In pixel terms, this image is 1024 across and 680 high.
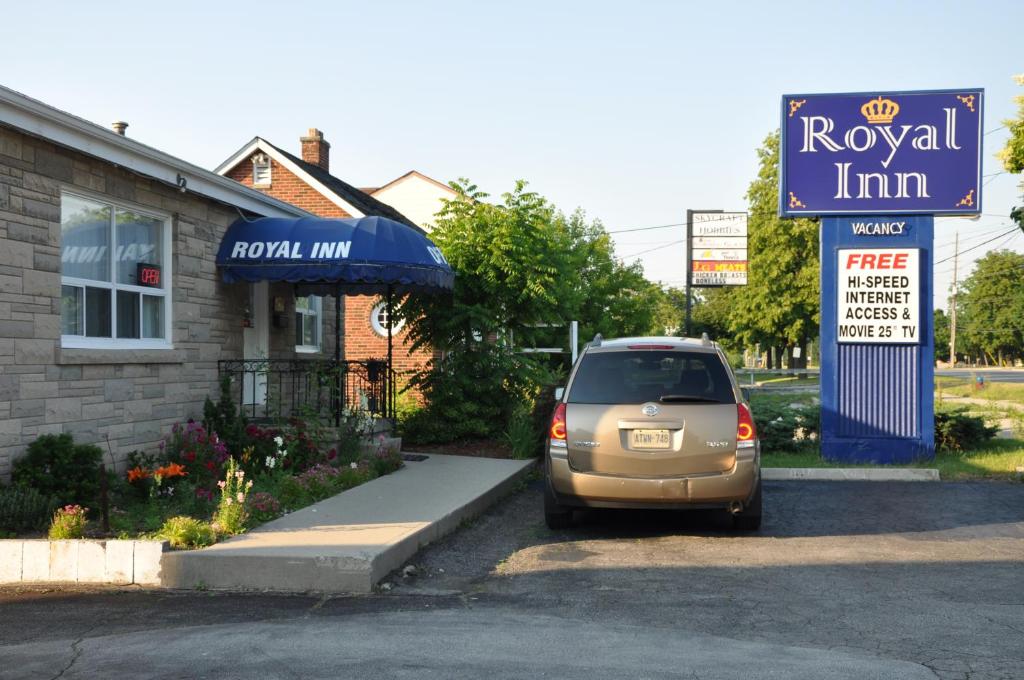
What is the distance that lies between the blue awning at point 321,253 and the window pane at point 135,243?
1132 mm

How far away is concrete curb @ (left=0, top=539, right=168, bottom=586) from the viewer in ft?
22.4

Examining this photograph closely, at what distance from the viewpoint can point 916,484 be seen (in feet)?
39.3

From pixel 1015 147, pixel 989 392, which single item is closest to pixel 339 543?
pixel 1015 147

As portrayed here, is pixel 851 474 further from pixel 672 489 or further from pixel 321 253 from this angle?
pixel 321 253

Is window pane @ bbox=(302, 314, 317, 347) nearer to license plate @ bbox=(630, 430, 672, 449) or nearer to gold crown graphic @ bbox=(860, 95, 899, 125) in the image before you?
license plate @ bbox=(630, 430, 672, 449)

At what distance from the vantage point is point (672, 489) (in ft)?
26.6

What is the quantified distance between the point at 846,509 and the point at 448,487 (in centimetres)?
432

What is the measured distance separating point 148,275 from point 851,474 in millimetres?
9183

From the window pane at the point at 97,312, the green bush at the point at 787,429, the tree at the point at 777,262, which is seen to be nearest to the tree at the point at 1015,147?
the green bush at the point at 787,429

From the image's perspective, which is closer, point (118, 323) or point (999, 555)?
point (999, 555)

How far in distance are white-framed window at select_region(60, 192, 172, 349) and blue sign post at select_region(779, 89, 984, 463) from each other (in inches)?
337

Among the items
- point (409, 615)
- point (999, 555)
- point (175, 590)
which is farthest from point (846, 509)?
point (175, 590)

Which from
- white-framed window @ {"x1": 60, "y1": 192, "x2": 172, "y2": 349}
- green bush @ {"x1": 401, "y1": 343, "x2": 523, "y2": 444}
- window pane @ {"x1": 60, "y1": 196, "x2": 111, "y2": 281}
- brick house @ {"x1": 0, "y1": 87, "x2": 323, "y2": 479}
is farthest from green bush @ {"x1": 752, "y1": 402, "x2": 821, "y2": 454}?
window pane @ {"x1": 60, "y1": 196, "x2": 111, "y2": 281}

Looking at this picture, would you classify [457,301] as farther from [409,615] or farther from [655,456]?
[409,615]
